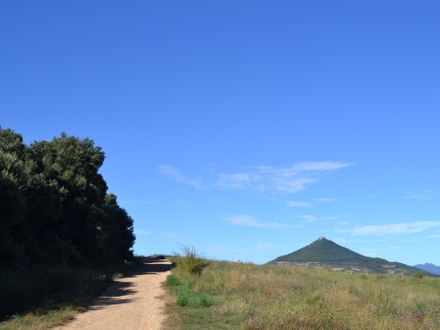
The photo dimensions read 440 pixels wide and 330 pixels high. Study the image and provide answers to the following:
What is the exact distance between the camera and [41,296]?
15094mm

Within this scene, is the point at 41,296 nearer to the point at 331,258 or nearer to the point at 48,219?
the point at 48,219

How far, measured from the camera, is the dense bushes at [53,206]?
1828 centimetres

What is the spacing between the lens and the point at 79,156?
112 ft

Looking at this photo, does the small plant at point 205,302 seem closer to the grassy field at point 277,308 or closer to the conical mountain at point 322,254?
the grassy field at point 277,308

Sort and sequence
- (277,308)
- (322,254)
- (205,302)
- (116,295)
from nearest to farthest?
1. (277,308)
2. (205,302)
3. (116,295)
4. (322,254)

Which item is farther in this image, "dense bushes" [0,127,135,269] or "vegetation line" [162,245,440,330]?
"dense bushes" [0,127,135,269]

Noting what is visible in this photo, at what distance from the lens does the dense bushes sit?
60.0 feet

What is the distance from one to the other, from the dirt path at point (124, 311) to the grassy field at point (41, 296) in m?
0.48

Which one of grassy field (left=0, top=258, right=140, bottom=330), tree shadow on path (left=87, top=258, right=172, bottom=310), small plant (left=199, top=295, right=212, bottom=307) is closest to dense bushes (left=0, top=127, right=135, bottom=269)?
grassy field (left=0, top=258, right=140, bottom=330)

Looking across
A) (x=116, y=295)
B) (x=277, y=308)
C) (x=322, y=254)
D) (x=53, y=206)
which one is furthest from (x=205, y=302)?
(x=322, y=254)

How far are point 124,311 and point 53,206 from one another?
11644mm

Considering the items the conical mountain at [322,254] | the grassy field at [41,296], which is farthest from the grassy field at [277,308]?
the conical mountain at [322,254]

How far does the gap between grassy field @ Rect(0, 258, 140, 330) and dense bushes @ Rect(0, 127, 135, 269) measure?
2176mm

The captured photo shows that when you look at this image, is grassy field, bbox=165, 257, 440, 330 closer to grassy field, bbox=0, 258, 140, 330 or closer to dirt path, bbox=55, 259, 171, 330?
dirt path, bbox=55, 259, 171, 330
